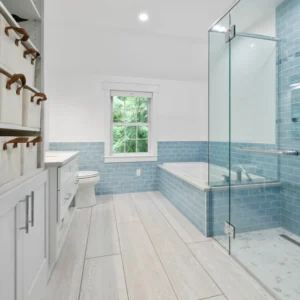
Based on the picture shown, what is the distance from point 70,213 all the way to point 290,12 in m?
3.30

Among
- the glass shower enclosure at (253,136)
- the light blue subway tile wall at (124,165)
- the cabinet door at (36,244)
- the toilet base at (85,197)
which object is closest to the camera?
the cabinet door at (36,244)

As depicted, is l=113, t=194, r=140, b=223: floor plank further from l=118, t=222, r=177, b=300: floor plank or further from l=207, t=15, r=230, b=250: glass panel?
l=207, t=15, r=230, b=250: glass panel

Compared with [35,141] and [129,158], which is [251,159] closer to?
[129,158]

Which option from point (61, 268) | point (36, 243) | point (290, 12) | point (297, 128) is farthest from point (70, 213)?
point (290, 12)

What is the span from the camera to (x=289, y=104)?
2.06m

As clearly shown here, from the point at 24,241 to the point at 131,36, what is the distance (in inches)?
110

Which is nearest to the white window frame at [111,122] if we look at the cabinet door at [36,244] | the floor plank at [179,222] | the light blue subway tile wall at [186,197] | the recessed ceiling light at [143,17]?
the light blue subway tile wall at [186,197]

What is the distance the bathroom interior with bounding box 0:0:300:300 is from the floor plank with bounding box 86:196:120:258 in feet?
0.06

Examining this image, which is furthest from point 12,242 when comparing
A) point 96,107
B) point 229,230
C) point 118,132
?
A: point 118,132

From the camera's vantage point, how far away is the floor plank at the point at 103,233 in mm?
1727

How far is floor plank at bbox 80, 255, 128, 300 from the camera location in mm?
1229

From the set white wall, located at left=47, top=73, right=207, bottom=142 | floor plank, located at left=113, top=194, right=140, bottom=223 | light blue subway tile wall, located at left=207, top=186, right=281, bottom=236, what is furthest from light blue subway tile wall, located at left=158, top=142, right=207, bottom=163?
light blue subway tile wall, located at left=207, top=186, right=281, bottom=236

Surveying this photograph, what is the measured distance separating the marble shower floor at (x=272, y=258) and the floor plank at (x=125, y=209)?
1.06 metres

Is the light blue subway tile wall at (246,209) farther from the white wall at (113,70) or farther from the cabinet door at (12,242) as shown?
the white wall at (113,70)
